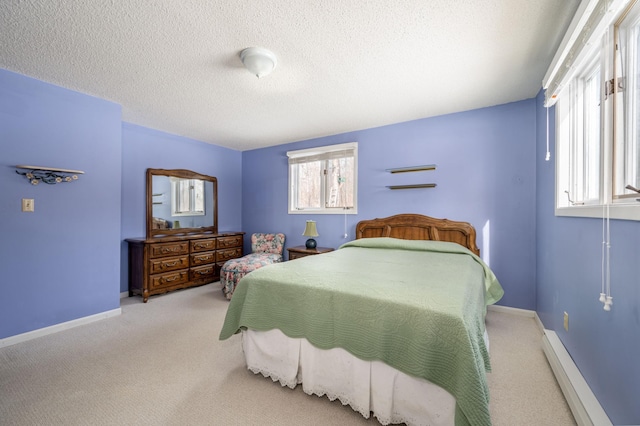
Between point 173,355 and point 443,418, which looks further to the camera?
point 173,355

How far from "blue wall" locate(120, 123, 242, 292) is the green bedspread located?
9.41 feet

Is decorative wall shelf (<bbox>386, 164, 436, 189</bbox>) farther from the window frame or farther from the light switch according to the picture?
the light switch

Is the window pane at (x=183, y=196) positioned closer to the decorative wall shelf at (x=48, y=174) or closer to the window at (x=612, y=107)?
the decorative wall shelf at (x=48, y=174)

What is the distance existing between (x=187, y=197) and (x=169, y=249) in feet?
3.41

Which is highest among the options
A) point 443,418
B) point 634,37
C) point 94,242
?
point 634,37

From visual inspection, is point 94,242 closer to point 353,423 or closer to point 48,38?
point 48,38

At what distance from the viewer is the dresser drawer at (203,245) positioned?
158 inches

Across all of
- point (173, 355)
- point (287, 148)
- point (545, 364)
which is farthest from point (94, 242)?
point (545, 364)

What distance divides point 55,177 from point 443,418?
148 inches

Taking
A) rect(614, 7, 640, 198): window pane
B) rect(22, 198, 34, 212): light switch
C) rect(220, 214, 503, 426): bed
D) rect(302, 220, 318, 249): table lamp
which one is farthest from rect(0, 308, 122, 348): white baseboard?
rect(614, 7, 640, 198): window pane

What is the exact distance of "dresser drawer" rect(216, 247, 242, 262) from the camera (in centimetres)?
440

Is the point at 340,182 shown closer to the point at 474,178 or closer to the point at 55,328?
the point at 474,178

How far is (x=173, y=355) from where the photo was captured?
7.02ft

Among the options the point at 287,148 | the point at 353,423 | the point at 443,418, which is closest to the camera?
the point at 443,418
